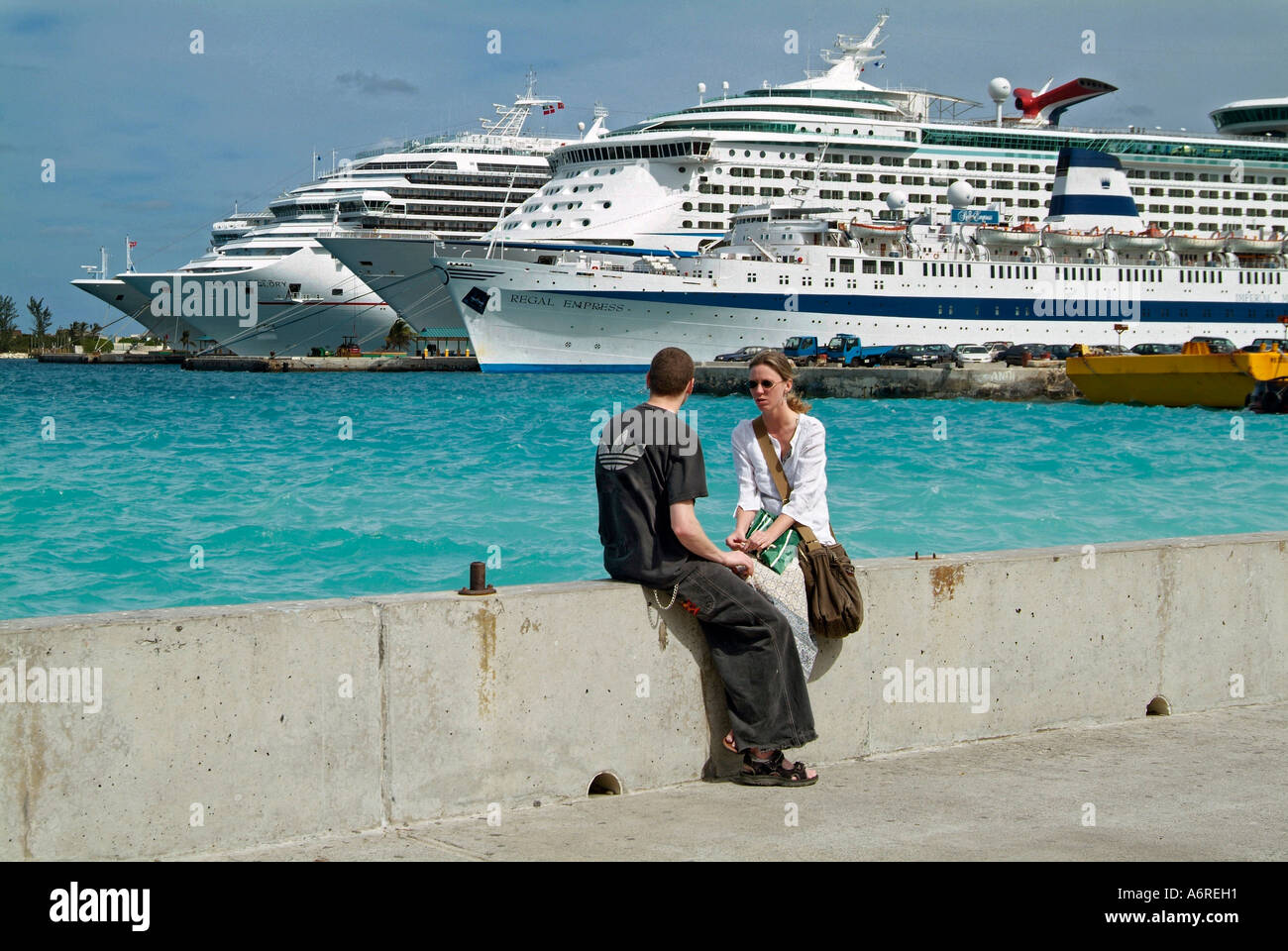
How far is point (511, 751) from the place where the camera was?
165 inches

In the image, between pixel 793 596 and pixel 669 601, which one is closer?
pixel 669 601

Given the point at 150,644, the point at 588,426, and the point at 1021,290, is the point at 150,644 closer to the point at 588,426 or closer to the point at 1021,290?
the point at 588,426

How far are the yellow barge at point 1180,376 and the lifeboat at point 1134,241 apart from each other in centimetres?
2209

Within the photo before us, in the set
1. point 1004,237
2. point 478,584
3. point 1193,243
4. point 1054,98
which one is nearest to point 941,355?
point 1004,237

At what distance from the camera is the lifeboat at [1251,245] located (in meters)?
63.4

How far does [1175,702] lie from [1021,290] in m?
55.3

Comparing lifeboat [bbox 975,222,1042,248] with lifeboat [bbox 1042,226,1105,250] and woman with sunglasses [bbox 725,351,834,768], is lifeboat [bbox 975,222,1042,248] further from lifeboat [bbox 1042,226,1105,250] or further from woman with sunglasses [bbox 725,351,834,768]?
woman with sunglasses [bbox 725,351,834,768]

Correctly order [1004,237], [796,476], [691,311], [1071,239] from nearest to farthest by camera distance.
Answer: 1. [796,476]
2. [691,311]
3. [1004,237]
4. [1071,239]

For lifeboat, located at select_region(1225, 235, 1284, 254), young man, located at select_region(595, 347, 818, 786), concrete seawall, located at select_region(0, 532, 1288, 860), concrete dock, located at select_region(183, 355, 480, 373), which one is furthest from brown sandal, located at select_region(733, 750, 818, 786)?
concrete dock, located at select_region(183, 355, 480, 373)

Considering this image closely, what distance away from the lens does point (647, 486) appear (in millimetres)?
4277

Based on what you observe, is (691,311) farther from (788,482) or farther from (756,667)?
(756,667)

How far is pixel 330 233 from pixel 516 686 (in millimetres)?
75203

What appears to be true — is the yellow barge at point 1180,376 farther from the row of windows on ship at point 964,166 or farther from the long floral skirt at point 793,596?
the long floral skirt at point 793,596
